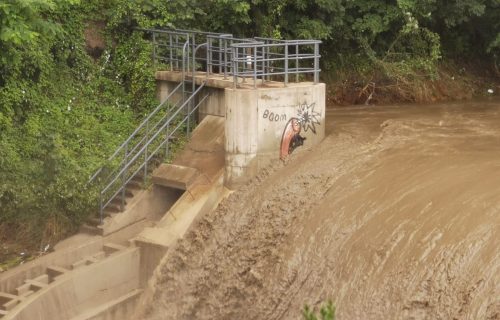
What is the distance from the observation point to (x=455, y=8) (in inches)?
902

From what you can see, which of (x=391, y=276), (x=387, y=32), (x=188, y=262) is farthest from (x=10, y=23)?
(x=387, y=32)

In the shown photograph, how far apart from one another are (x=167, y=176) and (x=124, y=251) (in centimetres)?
177

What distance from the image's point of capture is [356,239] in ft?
43.1

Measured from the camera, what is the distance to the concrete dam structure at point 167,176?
14.6 m

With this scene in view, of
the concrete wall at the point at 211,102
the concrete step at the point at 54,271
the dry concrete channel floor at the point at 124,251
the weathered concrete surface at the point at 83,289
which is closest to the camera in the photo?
the weathered concrete surface at the point at 83,289

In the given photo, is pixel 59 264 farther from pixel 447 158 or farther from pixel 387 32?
pixel 387 32

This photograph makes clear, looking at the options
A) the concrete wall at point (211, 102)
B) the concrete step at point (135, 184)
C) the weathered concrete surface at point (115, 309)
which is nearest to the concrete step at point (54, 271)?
the weathered concrete surface at point (115, 309)

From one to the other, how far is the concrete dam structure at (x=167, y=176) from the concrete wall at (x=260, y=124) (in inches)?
0.7

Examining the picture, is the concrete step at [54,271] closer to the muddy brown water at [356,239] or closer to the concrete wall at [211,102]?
the muddy brown water at [356,239]

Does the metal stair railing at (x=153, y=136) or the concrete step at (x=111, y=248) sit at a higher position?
the metal stair railing at (x=153, y=136)

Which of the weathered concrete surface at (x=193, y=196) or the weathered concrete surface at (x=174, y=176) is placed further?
the weathered concrete surface at (x=174, y=176)

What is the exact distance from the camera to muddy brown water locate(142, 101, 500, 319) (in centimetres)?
1183

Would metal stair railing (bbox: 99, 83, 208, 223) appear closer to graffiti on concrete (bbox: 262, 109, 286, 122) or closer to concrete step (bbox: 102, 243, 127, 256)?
concrete step (bbox: 102, 243, 127, 256)

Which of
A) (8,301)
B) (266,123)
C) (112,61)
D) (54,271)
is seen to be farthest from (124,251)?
(112,61)
